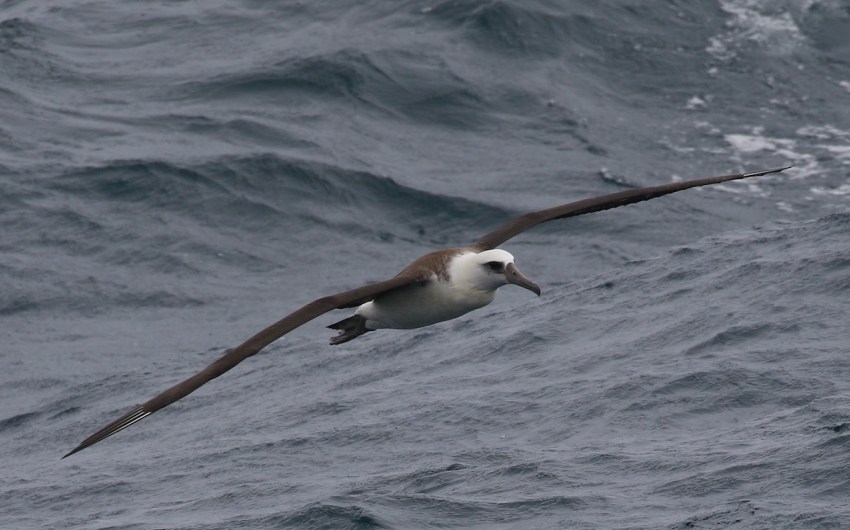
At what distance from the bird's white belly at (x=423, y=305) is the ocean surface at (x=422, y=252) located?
6.64 ft

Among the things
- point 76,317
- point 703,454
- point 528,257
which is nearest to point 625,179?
point 528,257

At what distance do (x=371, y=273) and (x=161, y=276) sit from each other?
2.93 m

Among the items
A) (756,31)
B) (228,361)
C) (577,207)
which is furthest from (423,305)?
(756,31)

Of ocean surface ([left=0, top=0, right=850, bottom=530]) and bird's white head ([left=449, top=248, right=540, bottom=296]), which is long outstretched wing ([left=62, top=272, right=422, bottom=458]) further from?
ocean surface ([left=0, top=0, right=850, bottom=530])

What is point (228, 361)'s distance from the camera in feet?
36.5

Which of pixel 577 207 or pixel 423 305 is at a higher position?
pixel 577 207

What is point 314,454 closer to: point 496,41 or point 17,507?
point 17,507

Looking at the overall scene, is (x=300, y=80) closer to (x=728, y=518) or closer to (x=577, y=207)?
(x=577, y=207)

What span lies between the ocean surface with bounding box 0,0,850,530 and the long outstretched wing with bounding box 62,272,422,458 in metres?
3.25

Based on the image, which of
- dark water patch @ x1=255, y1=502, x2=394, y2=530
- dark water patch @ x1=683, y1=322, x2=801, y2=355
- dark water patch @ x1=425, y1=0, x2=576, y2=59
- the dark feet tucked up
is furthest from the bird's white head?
dark water patch @ x1=425, y1=0, x2=576, y2=59

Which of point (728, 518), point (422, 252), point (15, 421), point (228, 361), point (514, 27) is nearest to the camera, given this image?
point (228, 361)

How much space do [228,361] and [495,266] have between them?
9.41ft

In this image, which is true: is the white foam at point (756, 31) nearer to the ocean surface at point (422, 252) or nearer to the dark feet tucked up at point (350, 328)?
the ocean surface at point (422, 252)

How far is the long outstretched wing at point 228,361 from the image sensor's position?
10766 millimetres
